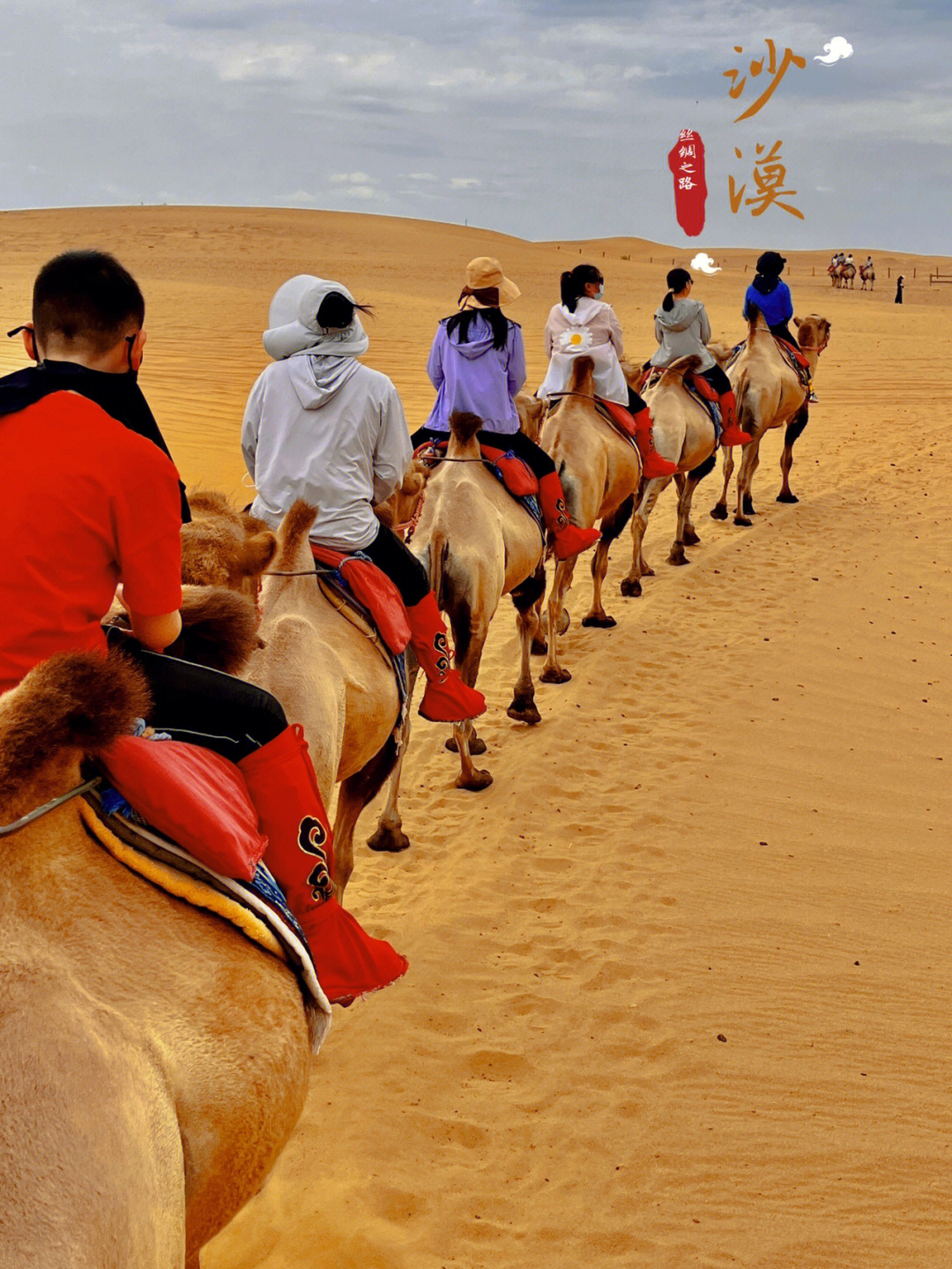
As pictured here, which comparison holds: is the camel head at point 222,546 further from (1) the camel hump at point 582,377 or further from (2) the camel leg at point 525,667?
(1) the camel hump at point 582,377

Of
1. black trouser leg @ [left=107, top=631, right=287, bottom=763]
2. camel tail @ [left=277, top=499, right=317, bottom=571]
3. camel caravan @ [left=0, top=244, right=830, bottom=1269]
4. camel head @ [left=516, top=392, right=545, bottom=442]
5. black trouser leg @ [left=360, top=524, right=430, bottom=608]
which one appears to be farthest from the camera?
camel head @ [left=516, top=392, right=545, bottom=442]

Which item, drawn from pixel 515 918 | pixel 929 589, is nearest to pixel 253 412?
pixel 515 918

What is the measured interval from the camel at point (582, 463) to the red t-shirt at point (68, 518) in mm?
5947

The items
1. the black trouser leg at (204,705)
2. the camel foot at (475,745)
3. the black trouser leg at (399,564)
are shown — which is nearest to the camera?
the black trouser leg at (204,705)

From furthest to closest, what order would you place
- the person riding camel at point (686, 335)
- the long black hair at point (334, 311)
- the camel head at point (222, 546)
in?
1. the person riding camel at point (686, 335)
2. the long black hair at point (334, 311)
3. the camel head at point (222, 546)

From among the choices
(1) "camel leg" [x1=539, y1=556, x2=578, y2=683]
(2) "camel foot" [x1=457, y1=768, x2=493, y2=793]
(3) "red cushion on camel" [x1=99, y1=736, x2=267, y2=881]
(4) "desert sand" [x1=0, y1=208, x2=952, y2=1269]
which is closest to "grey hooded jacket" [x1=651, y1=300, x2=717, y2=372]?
(4) "desert sand" [x1=0, y1=208, x2=952, y2=1269]

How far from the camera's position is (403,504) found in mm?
5117

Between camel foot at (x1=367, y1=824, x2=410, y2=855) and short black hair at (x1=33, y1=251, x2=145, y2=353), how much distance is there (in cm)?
398

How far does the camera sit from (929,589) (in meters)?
10.2

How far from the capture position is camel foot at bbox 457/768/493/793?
650 centimetres

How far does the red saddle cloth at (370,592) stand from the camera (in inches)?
165

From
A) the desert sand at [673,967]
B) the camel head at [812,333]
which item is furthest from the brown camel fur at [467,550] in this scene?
the camel head at [812,333]

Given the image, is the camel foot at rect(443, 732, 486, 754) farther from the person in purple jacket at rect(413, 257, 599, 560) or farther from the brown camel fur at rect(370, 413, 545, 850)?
the person in purple jacket at rect(413, 257, 599, 560)

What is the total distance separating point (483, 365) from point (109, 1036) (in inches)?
201
